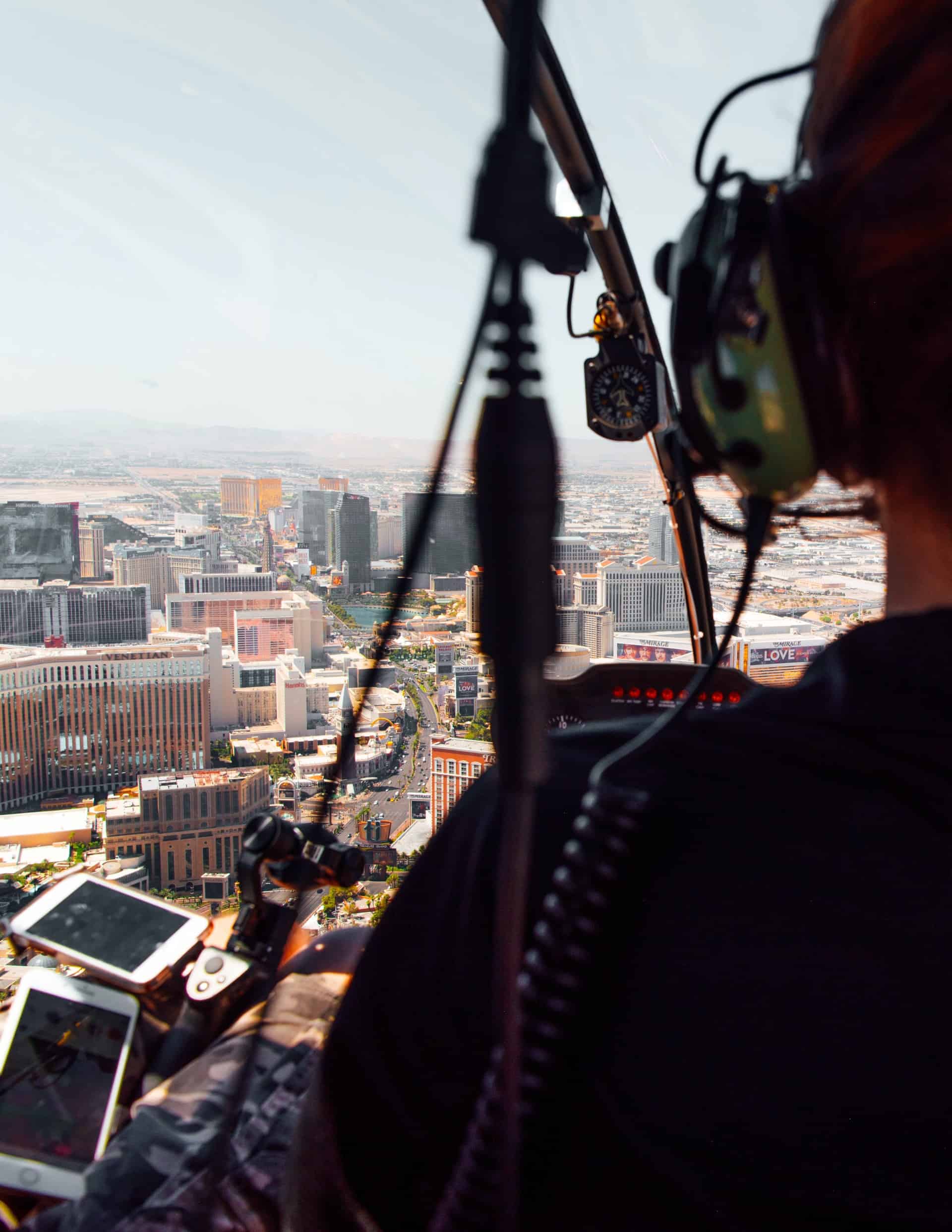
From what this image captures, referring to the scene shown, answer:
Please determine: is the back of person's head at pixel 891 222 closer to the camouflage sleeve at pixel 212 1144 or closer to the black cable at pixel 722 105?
the black cable at pixel 722 105

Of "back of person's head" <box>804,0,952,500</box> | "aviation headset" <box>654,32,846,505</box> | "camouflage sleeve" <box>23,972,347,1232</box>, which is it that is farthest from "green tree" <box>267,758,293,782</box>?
"back of person's head" <box>804,0,952,500</box>

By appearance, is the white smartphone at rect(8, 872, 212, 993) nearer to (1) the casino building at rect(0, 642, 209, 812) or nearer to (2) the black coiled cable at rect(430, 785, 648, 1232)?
(1) the casino building at rect(0, 642, 209, 812)

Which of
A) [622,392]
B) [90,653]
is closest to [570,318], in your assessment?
[622,392]

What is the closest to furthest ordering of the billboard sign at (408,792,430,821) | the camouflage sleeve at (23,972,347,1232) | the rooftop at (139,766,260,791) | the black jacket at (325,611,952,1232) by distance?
the black jacket at (325,611,952,1232), the camouflage sleeve at (23,972,347,1232), the billboard sign at (408,792,430,821), the rooftop at (139,766,260,791)

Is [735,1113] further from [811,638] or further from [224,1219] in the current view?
[811,638]

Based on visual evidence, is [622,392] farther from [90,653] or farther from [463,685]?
[90,653]

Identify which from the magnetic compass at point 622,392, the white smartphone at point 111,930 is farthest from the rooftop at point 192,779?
the magnetic compass at point 622,392
